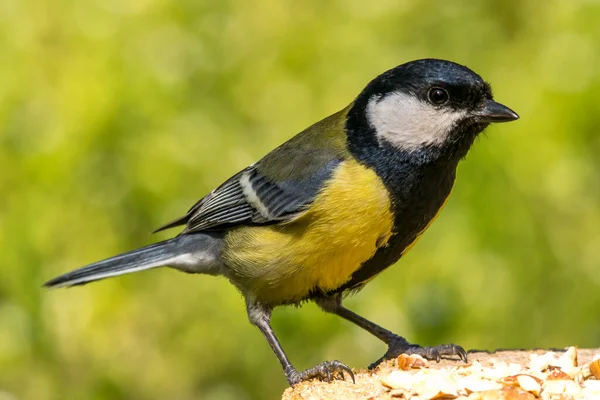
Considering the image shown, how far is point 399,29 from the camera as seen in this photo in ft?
17.9

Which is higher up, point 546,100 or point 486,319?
point 546,100

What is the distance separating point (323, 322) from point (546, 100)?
1723 mm

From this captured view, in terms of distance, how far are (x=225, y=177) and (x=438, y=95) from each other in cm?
186

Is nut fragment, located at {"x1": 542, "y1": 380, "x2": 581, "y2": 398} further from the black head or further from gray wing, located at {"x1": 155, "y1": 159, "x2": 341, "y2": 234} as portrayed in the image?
gray wing, located at {"x1": 155, "y1": 159, "x2": 341, "y2": 234}

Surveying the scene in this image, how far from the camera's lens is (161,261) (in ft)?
10.8

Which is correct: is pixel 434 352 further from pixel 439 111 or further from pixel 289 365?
pixel 439 111

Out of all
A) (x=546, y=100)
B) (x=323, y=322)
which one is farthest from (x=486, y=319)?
(x=546, y=100)

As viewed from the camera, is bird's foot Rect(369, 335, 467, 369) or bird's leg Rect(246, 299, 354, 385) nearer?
bird's leg Rect(246, 299, 354, 385)

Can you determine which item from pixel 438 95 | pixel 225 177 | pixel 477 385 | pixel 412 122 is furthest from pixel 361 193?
pixel 225 177

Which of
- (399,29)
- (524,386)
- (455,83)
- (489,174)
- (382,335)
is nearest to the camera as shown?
(524,386)

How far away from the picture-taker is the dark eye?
2.80m

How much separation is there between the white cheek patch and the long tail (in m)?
0.78

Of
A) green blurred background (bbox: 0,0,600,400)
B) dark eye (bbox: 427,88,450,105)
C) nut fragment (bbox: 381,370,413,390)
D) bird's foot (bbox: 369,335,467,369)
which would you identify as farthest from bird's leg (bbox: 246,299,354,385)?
green blurred background (bbox: 0,0,600,400)

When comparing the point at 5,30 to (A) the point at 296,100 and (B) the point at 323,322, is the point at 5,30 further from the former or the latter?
(B) the point at 323,322
